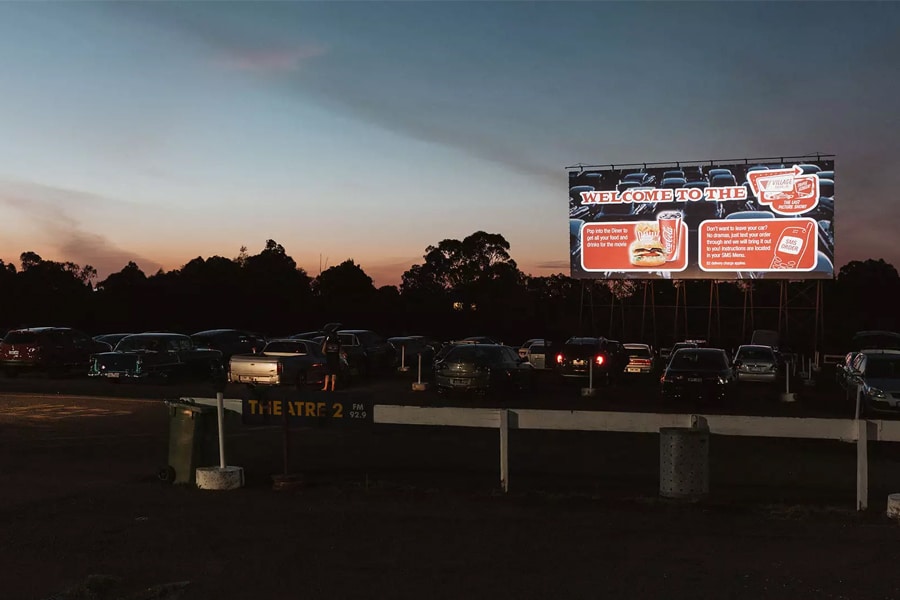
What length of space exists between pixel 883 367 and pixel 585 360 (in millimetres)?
9468

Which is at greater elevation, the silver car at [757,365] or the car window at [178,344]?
the car window at [178,344]

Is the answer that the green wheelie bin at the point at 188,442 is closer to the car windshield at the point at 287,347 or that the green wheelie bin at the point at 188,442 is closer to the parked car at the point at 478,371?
the parked car at the point at 478,371

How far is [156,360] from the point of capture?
25.3m

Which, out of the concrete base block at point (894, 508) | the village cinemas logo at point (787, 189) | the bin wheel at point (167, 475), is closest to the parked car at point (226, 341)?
the bin wheel at point (167, 475)

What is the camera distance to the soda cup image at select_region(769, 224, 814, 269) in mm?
37656

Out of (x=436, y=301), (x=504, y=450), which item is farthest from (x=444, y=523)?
(x=436, y=301)

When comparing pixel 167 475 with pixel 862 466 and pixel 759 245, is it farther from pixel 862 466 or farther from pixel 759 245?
pixel 759 245

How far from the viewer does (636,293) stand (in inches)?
3378

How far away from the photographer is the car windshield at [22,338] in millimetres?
28484

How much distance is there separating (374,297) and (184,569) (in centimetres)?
7533

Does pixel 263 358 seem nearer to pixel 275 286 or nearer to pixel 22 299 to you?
pixel 22 299

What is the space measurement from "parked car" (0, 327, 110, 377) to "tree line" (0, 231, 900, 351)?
2912 cm

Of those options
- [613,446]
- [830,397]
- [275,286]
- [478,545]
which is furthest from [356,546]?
[275,286]

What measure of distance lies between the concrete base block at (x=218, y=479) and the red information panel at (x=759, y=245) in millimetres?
32070
